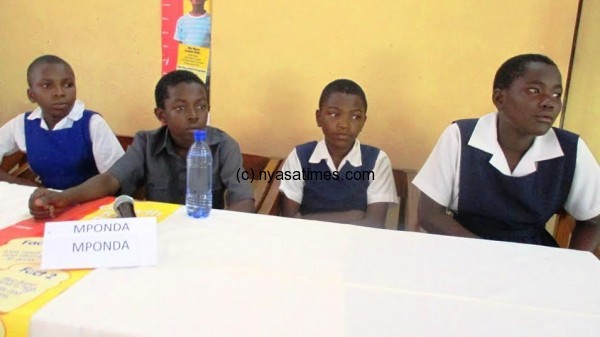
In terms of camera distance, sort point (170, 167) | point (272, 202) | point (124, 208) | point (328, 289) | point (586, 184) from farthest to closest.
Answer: point (272, 202) < point (170, 167) < point (586, 184) < point (124, 208) < point (328, 289)

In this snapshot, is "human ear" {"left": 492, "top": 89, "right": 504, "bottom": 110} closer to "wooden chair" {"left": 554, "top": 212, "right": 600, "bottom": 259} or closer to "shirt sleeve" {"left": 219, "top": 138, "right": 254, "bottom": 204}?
"wooden chair" {"left": 554, "top": 212, "right": 600, "bottom": 259}

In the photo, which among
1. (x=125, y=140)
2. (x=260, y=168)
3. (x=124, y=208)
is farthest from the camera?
(x=125, y=140)

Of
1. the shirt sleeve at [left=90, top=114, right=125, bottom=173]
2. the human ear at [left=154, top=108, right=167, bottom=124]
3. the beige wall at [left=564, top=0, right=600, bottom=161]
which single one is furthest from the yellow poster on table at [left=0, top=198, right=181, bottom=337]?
the beige wall at [left=564, top=0, right=600, bottom=161]

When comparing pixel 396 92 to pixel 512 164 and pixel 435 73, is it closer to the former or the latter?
pixel 435 73

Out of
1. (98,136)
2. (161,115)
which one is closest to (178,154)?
(161,115)

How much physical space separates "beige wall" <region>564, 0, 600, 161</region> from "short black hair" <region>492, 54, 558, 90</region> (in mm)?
439

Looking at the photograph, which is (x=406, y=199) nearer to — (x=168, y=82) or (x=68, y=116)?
(x=168, y=82)

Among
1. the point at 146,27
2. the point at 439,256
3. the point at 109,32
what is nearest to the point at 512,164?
the point at 439,256

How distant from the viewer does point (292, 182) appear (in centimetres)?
211

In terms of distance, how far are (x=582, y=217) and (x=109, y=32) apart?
2380 millimetres

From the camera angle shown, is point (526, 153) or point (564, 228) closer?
point (526, 153)

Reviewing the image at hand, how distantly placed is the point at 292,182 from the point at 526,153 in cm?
93

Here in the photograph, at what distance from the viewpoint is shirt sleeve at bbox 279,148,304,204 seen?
2102mm

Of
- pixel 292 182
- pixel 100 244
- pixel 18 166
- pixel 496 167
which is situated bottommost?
pixel 18 166
